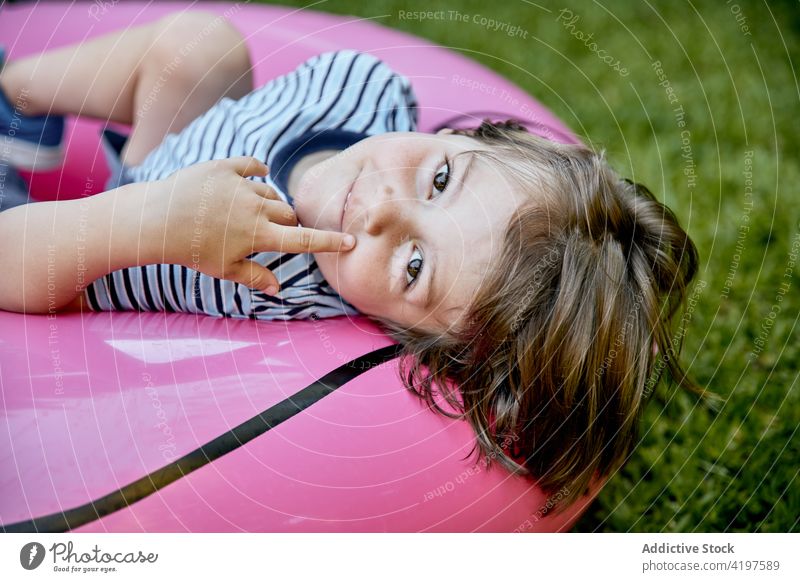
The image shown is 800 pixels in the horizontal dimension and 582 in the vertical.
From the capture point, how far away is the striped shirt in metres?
0.60

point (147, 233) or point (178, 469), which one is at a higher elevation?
point (147, 233)

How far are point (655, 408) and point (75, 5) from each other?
0.77 m

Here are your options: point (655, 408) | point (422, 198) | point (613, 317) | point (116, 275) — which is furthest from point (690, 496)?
point (116, 275)

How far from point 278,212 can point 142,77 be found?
27 cm

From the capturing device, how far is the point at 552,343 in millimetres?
596

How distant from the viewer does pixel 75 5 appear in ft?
2.82

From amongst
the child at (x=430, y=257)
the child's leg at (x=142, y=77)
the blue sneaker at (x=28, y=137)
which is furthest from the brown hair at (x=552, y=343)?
the blue sneaker at (x=28, y=137)

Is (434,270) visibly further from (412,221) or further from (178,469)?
(178,469)

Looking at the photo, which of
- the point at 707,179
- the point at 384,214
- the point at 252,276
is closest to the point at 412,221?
the point at 384,214

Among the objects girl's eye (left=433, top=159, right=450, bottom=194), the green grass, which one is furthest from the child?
the green grass

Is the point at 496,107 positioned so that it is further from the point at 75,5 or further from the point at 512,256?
the point at 75,5

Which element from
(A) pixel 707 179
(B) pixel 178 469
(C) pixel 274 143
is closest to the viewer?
(B) pixel 178 469

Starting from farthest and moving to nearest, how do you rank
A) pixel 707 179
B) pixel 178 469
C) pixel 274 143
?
pixel 707 179
pixel 274 143
pixel 178 469

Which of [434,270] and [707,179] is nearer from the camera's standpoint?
[434,270]
